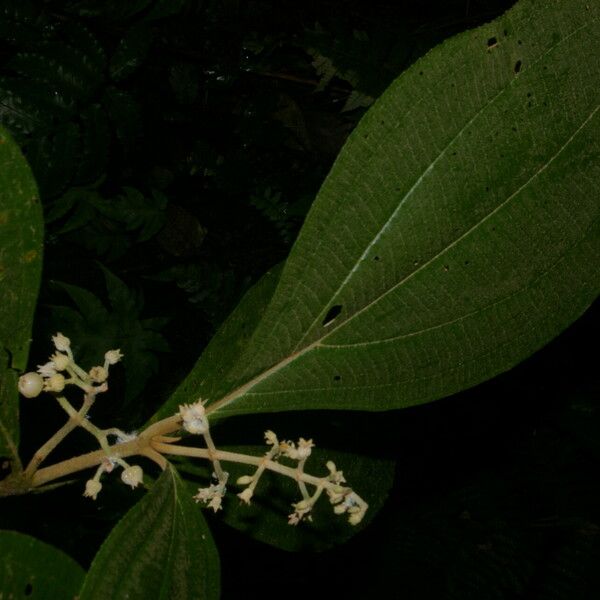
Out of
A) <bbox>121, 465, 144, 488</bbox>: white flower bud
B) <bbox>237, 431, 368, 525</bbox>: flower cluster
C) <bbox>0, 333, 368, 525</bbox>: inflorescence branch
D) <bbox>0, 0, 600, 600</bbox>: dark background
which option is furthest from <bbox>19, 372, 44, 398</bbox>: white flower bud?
<bbox>0, 0, 600, 600</bbox>: dark background

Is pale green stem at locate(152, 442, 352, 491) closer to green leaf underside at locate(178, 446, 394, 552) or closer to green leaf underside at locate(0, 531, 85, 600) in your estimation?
green leaf underside at locate(0, 531, 85, 600)

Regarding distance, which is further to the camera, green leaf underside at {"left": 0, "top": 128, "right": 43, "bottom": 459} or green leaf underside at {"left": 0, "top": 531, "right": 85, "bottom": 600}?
green leaf underside at {"left": 0, "top": 128, "right": 43, "bottom": 459}

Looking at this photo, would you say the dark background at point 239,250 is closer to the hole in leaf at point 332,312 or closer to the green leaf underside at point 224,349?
the green leaf underside at point 224,349

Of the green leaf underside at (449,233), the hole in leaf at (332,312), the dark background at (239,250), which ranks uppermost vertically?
the green leaf underside at (449,233)

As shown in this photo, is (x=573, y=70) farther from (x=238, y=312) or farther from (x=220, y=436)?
(x=220, y=436)

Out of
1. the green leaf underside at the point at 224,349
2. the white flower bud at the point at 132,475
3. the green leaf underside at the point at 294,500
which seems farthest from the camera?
the green leaf underside at the point at 294,500

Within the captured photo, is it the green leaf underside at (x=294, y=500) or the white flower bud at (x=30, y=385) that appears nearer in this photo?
the white flower bud at (x=30, y=385)

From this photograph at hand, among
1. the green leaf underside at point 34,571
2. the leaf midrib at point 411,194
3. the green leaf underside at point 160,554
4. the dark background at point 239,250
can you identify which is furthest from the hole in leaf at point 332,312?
the dark background at point 239,250

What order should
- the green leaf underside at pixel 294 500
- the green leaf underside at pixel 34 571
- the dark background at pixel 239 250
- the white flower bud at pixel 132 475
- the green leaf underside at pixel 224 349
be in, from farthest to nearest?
the dark background at pixel 239 250
the green leaf underside at pixel 294 500
the green leaf underside at pixel 224 349
the white flower bud at pixel 132 475
the green leaf underside at pixel 34 571
